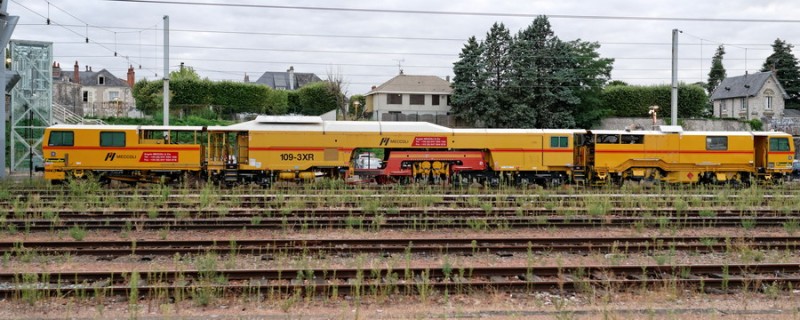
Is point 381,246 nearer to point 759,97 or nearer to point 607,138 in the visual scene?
point 607,138

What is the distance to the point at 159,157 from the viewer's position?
24.2m

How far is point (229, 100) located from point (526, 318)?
49.7 meters

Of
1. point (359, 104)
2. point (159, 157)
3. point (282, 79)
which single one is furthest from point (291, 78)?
point (159, 157)

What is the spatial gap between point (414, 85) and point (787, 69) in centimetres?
4781

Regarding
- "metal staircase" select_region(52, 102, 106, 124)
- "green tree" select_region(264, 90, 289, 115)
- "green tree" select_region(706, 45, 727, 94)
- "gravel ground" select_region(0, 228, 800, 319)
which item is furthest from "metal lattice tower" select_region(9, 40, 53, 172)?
"green tree" select_region(706, 45, 727, 94)

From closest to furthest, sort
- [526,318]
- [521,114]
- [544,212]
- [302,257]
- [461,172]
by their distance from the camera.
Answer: [526,318]
[302,257]
[544,212]
[461,172]
[521,114]

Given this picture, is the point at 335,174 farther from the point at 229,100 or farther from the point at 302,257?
the point at 229,100

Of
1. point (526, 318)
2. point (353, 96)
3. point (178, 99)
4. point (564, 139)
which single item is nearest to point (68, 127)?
point (564, 139)

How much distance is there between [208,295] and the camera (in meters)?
8.95

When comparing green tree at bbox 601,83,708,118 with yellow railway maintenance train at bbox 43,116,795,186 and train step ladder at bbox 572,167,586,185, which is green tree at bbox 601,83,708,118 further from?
train step ladder at bbox 572,167,586,185

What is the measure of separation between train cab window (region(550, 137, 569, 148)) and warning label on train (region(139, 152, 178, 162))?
49.4ft

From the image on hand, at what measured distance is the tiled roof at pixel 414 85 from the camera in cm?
5872

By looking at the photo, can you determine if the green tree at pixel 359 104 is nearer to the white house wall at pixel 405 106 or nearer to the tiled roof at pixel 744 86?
the white house wall at pixel 405 106

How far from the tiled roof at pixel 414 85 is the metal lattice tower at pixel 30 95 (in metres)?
31.5
